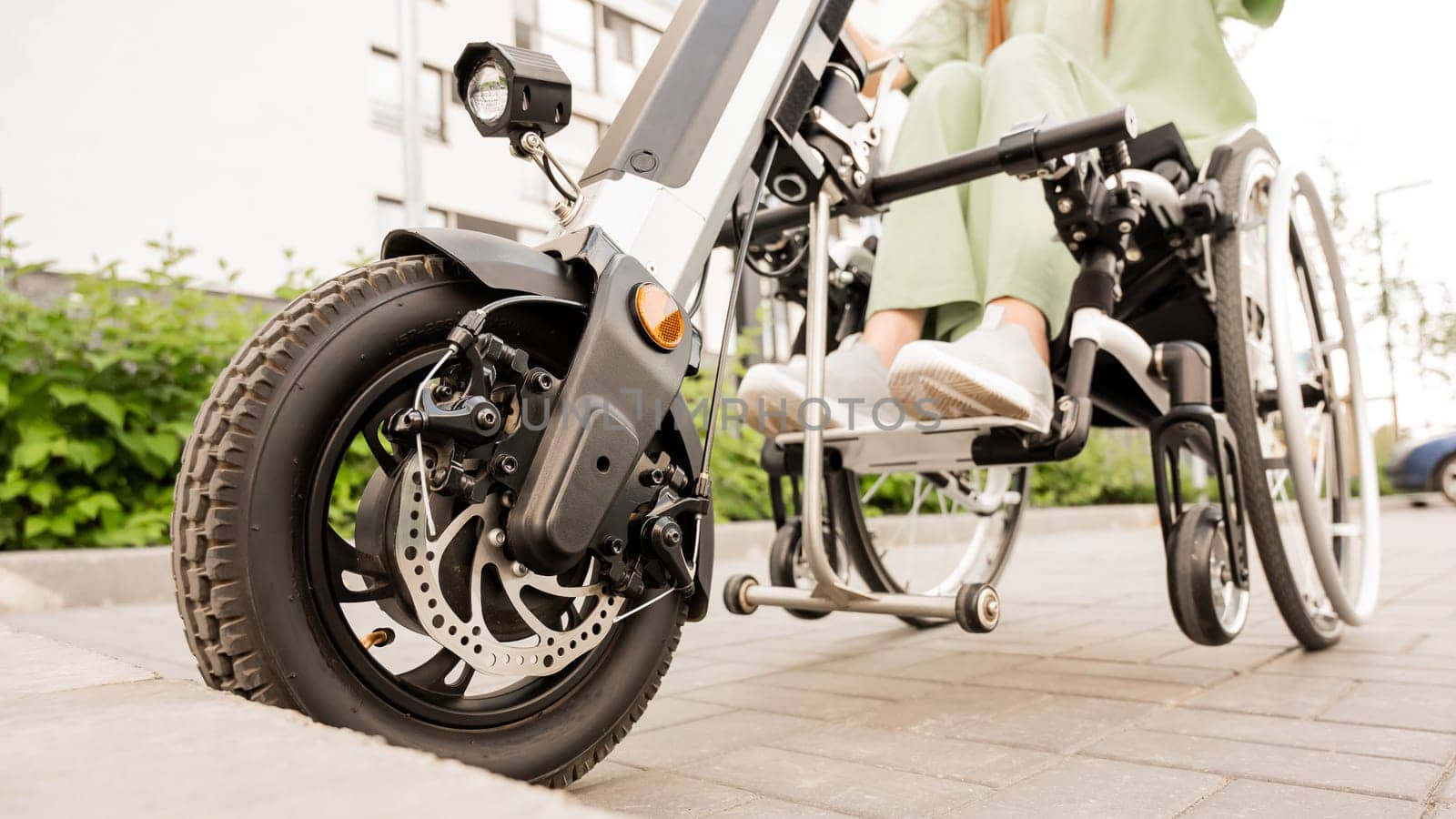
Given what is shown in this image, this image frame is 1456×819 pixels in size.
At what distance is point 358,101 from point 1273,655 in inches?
527

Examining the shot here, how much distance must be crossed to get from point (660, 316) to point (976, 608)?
64 centimetres

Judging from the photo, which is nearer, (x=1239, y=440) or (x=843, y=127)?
(x=843, y=127)

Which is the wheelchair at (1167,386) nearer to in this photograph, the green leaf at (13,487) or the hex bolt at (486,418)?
the hex bolt at (486,418)

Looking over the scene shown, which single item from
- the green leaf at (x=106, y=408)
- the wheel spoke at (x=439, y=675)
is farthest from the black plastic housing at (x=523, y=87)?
the green leaf at (x=106, y=408)

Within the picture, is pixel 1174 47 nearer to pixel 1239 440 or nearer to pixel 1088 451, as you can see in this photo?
pixel 1239 440

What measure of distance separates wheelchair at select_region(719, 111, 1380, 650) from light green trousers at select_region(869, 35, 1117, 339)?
0.12m

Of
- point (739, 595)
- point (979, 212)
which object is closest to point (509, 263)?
point (739, 595)

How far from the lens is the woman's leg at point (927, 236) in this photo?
217cm

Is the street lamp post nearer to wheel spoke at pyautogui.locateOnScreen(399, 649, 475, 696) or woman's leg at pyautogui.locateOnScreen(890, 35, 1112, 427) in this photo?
woman's leg at pyautogui.locateOnScreen(890, 35, 1112, 427)

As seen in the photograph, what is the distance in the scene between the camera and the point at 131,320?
3.64m

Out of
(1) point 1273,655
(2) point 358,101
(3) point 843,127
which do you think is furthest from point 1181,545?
(2) point 358,101

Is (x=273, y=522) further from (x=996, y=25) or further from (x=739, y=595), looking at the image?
(x=996, y=25)

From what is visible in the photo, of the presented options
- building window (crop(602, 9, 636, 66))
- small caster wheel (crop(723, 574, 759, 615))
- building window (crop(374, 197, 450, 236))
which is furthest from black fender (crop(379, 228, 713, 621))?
building window (crop(602, 9, 636, 66))

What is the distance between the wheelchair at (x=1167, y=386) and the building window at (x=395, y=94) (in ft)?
42.3
